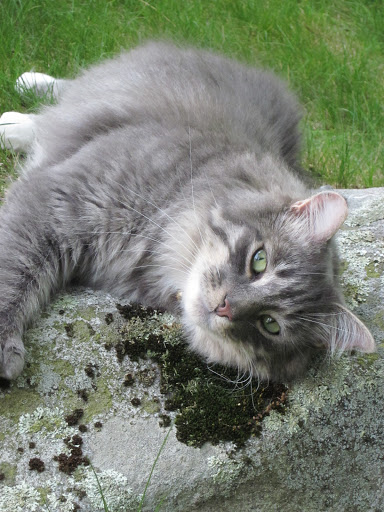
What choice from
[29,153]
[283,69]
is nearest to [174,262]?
[29,153]

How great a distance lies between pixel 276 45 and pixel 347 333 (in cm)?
415

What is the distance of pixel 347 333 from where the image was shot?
2451 mm

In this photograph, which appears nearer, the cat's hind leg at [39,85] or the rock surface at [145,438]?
the rock surface at [145,438]

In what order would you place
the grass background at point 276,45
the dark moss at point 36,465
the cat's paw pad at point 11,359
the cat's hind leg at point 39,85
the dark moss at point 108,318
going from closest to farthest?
the dark moss at point 36,465 < the cat's paw pad at point 11,359 < the dark moss at point 108,318 < the cat's hind leg at point 39,85 < the grass background at point 276,45

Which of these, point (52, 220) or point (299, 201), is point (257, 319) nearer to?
point (299, 201)

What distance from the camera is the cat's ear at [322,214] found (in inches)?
93.9

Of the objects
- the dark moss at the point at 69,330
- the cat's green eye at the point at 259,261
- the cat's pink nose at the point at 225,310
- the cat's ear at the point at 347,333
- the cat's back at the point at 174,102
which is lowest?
the dark moss at the point at 69,330

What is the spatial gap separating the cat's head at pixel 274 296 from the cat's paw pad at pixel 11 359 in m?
0.69

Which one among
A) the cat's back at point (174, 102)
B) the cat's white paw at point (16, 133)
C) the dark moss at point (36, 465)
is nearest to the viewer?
the dark moss at point (36, 465)

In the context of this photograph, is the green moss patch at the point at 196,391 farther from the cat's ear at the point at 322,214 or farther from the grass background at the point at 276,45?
the grass background at the point at 276,45

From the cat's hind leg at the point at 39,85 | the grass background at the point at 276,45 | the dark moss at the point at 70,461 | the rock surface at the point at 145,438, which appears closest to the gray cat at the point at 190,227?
the rock surface at the point at 145,438

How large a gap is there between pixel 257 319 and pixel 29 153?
79.8 inches

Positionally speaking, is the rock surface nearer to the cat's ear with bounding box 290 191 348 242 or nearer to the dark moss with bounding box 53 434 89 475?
the dark moss with bounding box 53 434 89 475

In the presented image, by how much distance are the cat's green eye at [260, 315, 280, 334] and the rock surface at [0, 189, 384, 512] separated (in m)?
0.27
